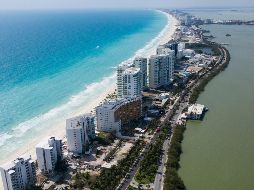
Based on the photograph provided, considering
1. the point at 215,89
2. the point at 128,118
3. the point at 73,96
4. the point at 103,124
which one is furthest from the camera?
the point at 215,89

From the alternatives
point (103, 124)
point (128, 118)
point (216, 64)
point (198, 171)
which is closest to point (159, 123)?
point (128, 118)

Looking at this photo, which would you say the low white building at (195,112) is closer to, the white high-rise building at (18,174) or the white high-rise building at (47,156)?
the white high-rise building at (47,156)

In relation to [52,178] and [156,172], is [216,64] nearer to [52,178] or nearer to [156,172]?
→ [156,172]

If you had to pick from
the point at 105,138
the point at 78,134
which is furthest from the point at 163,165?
A: the point at 78,134

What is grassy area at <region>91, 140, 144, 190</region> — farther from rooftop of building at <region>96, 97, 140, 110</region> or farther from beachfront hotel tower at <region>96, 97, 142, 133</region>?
rooftop of building at <region>96, 97, 140, 110</region>

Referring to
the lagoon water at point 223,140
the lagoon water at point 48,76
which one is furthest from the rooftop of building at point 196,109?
the lagoon water at point 48,76

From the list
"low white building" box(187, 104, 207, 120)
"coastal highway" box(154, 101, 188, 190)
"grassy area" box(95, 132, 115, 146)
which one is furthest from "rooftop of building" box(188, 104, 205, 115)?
"grassy area" box(95, 132, 115, 146)

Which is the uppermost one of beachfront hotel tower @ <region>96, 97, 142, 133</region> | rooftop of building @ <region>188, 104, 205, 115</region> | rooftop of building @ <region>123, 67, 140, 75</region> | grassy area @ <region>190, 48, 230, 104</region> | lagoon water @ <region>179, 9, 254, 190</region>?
rooftop of building @ <region>123, 67, 140, 75</region>

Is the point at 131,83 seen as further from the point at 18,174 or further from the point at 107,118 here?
the point at 18,174
